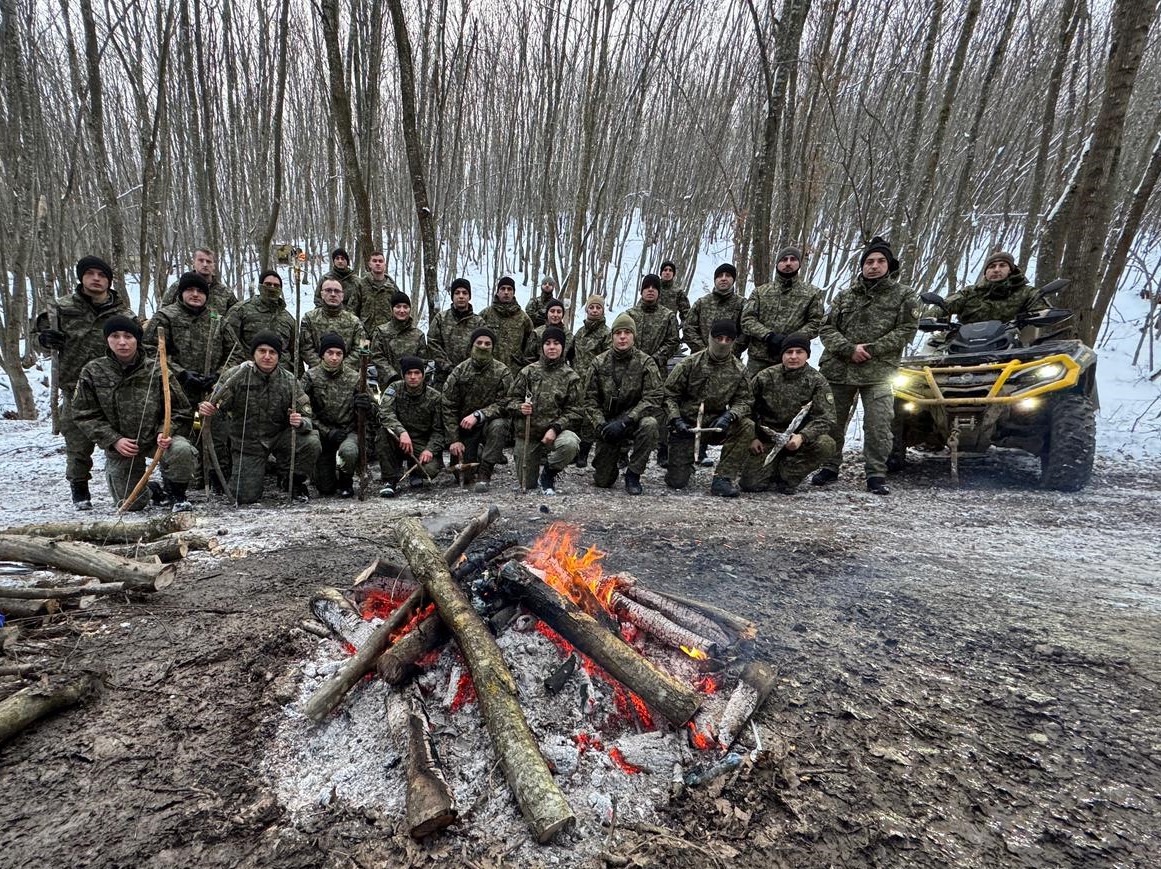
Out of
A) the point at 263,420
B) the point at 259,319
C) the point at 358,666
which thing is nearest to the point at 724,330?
the point at 358,666

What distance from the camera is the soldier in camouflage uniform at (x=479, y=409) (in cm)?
596

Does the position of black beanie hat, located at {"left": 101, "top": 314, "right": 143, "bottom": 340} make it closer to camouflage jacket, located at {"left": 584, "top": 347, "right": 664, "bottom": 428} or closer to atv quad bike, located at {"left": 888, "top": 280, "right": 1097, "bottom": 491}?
camouflage jacket, located at {"left": 584, "top": 347, "right": 664, "bottom": 428}

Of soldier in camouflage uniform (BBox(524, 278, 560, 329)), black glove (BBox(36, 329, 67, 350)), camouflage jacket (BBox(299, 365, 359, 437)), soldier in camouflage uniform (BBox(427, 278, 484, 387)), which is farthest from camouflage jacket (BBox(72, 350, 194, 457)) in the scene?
soldier in camouflage uniform (BBox(524, 278, 560, 329))

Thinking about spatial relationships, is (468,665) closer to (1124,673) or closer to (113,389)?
(1124,673)

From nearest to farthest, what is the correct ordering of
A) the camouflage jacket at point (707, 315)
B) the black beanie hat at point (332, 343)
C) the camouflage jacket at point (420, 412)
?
the black beanie hat at point (332, 343) → the camouflage jacket at point (420, 412) → the camouflage jacket at point (707, 315)

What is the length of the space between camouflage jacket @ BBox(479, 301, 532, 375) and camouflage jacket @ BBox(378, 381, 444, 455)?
Answer: 57.0 inches

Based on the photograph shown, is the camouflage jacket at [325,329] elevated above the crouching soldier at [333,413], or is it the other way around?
the camouflage jacket at [325,329]

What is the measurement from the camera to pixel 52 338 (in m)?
5.16

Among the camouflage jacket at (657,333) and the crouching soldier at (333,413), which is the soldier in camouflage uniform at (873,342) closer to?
the camouflage jacket at (657,333)

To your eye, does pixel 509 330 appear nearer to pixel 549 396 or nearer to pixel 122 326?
pixel 549 396

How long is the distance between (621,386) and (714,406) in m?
1.09

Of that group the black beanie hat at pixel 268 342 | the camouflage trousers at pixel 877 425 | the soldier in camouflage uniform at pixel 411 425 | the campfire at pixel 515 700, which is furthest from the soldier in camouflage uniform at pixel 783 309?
the black beanie hat at pixel 268 342

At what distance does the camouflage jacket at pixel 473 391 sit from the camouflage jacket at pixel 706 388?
196 cm

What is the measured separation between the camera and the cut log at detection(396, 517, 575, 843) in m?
1.54
